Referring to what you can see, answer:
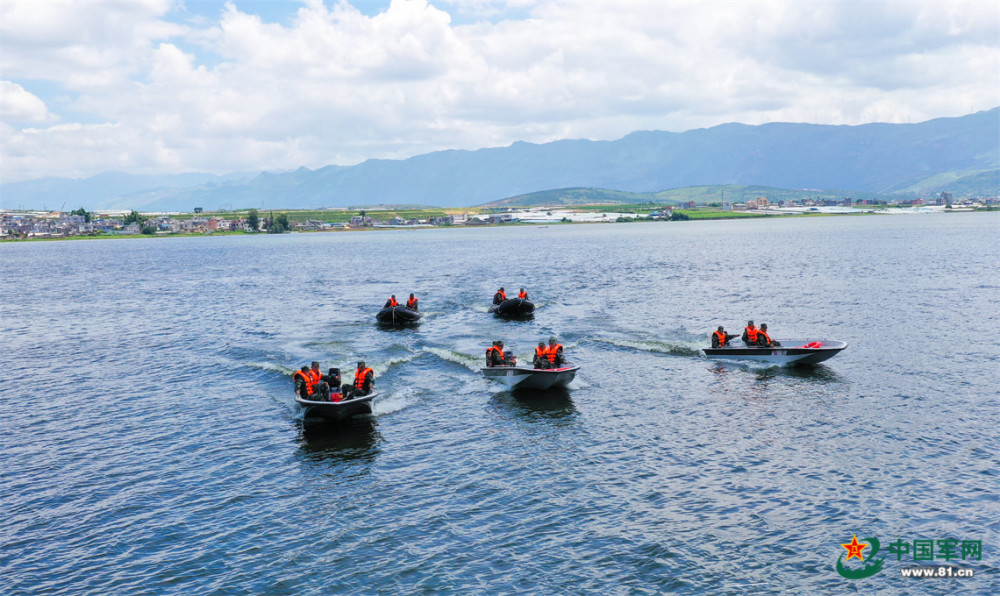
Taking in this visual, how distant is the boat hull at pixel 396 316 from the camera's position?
203 ft

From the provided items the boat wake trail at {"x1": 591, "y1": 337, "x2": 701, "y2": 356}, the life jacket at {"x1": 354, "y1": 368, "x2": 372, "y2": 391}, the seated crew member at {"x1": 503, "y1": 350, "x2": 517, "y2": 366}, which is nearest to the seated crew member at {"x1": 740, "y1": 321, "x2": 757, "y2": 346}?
the boat wake trail at {"x1": 591, "y1": 337, "x2": 701, "y2": 356}

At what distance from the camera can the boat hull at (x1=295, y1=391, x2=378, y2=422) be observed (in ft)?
107

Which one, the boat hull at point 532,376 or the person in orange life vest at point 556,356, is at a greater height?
the person in orange life vest at point 556,356

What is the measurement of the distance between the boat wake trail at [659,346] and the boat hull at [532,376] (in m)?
11.6

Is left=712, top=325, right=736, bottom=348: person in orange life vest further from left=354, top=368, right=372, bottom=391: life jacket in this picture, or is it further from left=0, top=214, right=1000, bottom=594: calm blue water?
left=354, top=368, right=372, bottom=391: life jacket

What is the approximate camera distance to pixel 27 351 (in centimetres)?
5412

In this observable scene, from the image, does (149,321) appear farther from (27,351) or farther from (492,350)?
(492,350)

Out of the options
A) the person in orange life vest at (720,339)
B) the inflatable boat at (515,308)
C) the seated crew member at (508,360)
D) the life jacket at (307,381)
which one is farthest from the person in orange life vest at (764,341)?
the life jacket at (307,381)

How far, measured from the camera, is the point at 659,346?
50.3 meters

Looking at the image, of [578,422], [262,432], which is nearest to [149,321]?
[262,432]

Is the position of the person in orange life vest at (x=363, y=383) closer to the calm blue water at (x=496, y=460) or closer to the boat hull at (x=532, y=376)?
the calm blue water at (x=496, y=460)

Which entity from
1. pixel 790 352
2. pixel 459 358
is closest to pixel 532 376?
pixel 459 358

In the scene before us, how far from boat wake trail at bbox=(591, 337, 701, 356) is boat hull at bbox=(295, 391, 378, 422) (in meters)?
23.2

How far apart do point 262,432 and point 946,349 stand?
44063 mm
